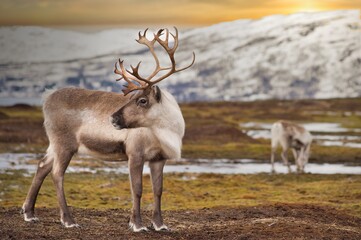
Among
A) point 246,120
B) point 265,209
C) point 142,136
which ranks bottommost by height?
point 246,120

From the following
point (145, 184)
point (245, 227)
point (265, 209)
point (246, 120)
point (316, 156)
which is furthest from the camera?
point (246, 120)

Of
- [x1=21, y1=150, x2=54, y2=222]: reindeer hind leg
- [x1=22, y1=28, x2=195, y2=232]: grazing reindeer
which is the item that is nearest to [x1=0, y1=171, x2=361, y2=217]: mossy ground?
[x1=21, y1=150, x2=54, y2=222]: reindeer hind leg

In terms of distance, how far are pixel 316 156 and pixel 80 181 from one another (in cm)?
2264

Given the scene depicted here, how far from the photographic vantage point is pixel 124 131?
1504 centimetres

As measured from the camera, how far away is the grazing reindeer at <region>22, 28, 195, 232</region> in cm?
1482

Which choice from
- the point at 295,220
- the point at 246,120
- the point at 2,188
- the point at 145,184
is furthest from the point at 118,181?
the point at 246,120

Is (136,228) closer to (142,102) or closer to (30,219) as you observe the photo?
(30,219)

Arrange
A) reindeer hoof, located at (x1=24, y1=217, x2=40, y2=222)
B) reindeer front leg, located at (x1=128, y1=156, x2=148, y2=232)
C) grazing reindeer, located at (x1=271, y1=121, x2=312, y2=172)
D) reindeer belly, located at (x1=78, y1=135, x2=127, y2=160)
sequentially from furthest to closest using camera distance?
grazing reindeer, located at (x1=271, y1=121, x2=312, y2=172)
reindeer hoof, located at (x1=24, y1=217, x2=40, y2=222)
reindeer belly, located at (x1=78, y1=135, x2=127, y2=160)
reindeer front leg, located at (x1=128, y1=156, x2=148, y2=232)

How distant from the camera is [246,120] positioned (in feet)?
334

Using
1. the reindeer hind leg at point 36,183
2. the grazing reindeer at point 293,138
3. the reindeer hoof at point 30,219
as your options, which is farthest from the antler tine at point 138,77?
the grazing reindeer at point 293,138

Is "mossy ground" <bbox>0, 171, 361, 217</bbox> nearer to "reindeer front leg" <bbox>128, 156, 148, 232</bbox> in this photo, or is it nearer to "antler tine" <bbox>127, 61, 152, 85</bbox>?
"reindeer front leg" <bbox>128, 156, 148, 232</bbox>

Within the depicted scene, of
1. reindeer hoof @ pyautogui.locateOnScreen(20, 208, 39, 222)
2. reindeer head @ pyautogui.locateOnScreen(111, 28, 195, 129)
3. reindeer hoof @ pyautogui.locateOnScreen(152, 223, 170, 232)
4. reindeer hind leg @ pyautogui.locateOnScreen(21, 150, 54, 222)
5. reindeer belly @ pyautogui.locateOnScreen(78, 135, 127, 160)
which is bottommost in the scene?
reindeer hoof @ pyautogui.locateOnScreen(152, 223, 170, 232)

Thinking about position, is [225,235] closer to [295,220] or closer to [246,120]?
[295,220]

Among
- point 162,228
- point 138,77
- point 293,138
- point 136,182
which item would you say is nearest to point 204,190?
point 293,138
